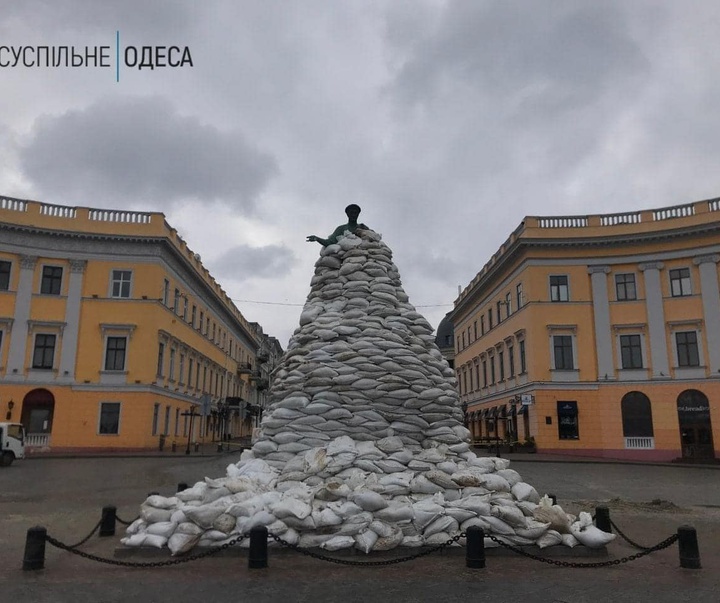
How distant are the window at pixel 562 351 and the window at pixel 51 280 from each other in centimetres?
2382

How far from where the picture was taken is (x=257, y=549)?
6527 millimetres

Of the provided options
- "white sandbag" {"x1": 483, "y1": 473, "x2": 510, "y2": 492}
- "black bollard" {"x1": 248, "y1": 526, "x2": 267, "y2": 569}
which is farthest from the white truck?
"white sandbag" {"x1": 483, "y1": 473, "x2": 510, "y2": 492}

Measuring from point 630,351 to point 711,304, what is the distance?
13.3 feet

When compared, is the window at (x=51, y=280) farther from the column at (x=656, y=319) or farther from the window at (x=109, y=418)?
the column at (x=656, y=319)

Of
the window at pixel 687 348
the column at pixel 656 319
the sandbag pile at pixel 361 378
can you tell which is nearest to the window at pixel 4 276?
the sandbag pile at pixel 361 378

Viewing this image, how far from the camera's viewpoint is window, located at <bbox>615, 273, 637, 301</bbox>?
3002 centimetres

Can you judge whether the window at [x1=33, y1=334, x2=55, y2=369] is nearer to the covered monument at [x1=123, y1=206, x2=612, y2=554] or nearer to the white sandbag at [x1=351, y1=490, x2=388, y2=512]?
the covered monument at [x1=123, y1=206, x2=612, y2=554]

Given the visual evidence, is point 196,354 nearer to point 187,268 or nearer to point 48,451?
point 187,268

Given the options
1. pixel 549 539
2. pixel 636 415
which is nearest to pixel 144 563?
pixel 549 539

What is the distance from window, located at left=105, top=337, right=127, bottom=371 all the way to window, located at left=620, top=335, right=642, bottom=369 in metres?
23.6

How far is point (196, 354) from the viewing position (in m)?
38.8

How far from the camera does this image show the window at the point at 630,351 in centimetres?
2933

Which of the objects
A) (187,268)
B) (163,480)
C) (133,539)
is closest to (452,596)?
(133,539)

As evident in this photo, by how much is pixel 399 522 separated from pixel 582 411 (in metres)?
24.4
